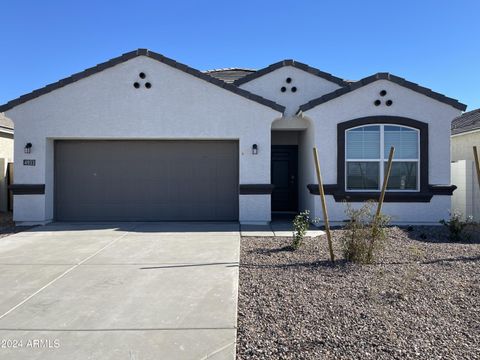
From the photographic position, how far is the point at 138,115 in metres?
11.5

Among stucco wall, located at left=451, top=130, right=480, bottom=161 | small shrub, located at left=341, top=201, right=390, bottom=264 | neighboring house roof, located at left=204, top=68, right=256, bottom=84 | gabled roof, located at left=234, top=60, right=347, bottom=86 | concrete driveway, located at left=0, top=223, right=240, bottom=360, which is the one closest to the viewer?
concrete driveway, located at left=0, top=223, right=240, bottom=360

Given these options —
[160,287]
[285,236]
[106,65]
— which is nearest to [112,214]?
[106,65]

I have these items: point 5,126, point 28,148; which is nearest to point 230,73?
point 28,148

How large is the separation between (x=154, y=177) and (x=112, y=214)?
163 centimetres

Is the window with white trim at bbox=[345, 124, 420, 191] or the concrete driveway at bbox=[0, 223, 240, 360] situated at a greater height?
the window with white trim at bbox=[345, 124, 420, 191]

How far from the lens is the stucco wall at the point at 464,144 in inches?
587

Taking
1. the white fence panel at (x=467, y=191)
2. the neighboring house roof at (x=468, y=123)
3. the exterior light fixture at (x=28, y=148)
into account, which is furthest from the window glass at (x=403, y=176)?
the exterior light fixture at (x=28, y=148)

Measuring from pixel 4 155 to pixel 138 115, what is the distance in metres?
8.55

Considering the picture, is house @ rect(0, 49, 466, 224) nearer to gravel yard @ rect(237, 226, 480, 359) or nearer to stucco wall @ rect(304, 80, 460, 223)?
stucco wall @ rect(304, 80, 460, 223)

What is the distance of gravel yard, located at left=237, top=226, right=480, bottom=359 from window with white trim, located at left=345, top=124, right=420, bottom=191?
3651 millimetres

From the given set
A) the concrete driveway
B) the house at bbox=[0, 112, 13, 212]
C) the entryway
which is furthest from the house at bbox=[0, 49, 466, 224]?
the house at bbox=[0, 112, 13, 212]

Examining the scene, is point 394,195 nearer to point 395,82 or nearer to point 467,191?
point 467,191

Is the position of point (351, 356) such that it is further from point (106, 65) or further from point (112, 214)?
point (106, 65)

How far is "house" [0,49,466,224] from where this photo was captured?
37.0ft
